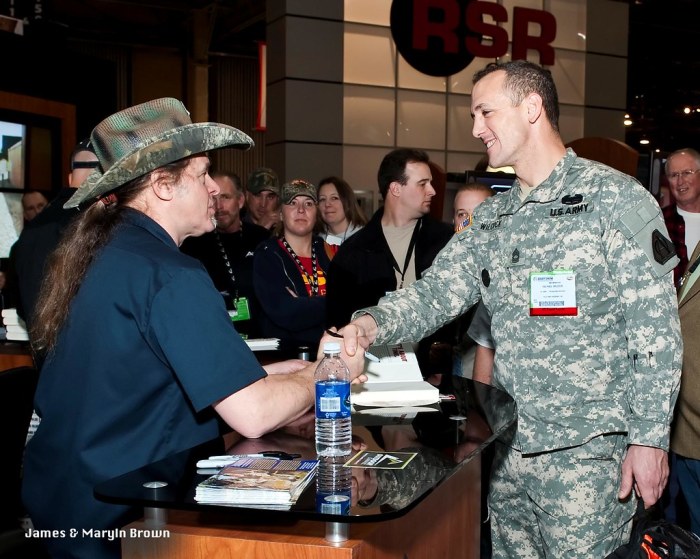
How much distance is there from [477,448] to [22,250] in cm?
248

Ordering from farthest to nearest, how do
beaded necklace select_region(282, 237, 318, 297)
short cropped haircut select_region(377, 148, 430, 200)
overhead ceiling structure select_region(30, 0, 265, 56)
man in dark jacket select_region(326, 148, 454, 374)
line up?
overhead ceiling structure select_region(30, 0, 265, 56), beaded necklace select_region(282, 237, 318, 297), short cropped haircut select_region(377, 148, 430, 200), man in dark jacket select_region(326, 148, 454, 374)

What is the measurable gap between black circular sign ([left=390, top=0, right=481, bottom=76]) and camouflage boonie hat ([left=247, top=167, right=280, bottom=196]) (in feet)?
13.6

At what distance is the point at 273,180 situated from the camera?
5.85 m

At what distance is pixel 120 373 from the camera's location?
5.07 ft

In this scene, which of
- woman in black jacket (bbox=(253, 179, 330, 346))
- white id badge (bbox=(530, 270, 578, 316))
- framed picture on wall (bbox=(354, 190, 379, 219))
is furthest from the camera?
framed picture on wall (bbox=(354, 190, 379, 219))

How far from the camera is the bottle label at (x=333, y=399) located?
1600 millimetres

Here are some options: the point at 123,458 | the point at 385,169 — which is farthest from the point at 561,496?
the point at 385,169

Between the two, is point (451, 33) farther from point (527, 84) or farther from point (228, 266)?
point (527, 84)

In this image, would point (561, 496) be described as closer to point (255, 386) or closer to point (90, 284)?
point (255, 386)

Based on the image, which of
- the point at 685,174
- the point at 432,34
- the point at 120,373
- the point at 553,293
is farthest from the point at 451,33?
the point at 120,373

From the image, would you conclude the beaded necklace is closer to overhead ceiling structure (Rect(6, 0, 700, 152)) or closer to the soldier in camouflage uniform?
the soldier in camouflage uniform

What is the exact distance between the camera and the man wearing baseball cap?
1.52 meters

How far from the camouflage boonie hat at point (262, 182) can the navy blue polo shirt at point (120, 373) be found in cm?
421

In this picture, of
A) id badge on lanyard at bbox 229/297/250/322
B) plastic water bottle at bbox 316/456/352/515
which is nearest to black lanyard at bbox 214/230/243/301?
id badge on lanyard at bbox 229/297/250/322
